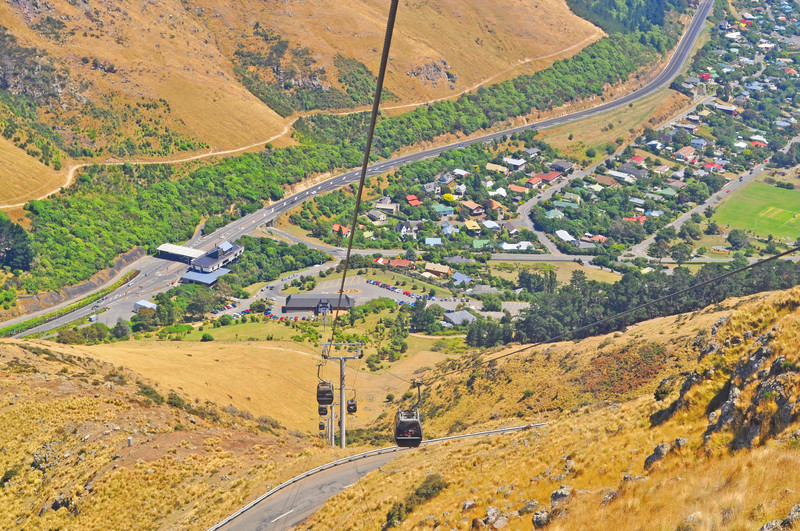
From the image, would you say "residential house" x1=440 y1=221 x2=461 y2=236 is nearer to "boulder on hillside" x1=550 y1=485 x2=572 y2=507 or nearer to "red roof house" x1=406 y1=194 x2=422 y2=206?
"red roof house" x1=406 y1=194 x2=422 y2=206

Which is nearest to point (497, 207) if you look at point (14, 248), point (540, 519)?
point (14, 248)

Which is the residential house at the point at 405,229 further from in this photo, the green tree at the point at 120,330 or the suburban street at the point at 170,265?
the green tree at the point at 120,330

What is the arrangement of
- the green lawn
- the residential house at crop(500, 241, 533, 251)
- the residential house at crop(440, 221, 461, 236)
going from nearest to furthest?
the residential house at crop(500, 241, 533, 251) → the residential house at crop(440, 221, 461, 236) → the green lawn

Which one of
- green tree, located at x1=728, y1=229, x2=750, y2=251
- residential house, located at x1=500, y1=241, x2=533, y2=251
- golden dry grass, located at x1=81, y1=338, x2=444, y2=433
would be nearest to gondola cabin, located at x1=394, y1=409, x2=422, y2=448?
golden dry grass, located at x1=81, y1=338, x2=444, y2=433

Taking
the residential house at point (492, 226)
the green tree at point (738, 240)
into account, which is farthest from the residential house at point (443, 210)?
the green tree at point (738, 240)

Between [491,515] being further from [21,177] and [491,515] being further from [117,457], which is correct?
[21,177]

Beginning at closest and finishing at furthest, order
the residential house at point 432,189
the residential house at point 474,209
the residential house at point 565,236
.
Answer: the residential house at point 565,236
the residential house at point 474,209
the residential house at point 432,189

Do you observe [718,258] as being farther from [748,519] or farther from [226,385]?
[748,519]
